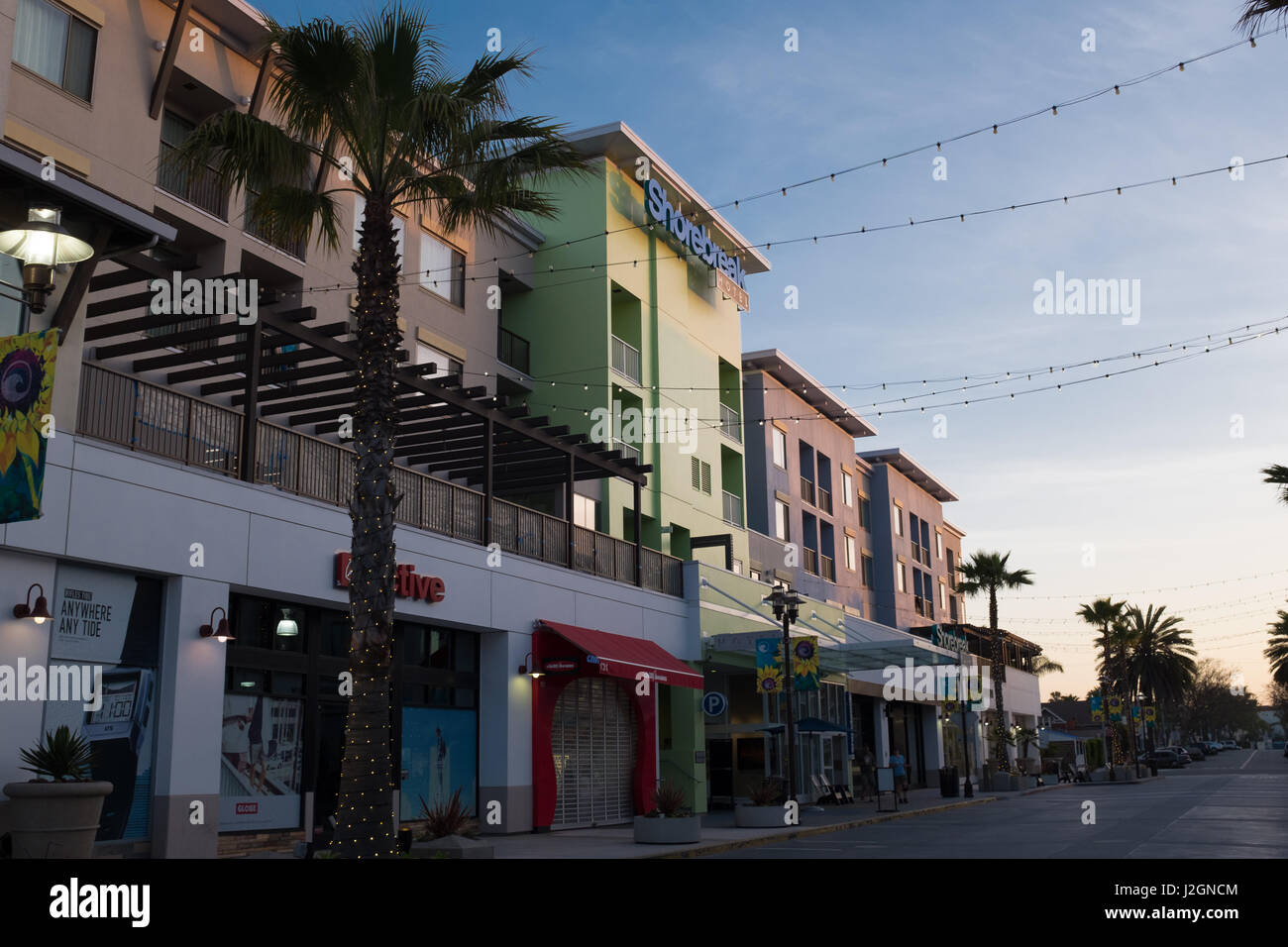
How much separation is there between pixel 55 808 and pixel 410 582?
9051 millimetres

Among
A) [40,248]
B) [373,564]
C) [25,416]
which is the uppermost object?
[40,248]

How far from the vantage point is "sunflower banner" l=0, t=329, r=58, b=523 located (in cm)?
1124

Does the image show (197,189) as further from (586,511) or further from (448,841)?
(586,511)

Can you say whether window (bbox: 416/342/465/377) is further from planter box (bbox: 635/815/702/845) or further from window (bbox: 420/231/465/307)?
planter box (bbox: 635/815/702/845)

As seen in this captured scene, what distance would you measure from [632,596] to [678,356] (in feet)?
29.5

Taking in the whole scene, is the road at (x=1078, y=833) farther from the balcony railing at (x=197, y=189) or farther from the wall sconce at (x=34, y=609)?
Result: the balcony railing at (x=197, y=189)

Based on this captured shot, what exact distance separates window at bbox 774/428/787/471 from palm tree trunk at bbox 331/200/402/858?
31857mm

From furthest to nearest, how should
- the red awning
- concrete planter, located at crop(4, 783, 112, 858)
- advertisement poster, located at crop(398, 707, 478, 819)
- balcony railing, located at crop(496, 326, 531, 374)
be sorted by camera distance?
Answer: balcony railing, located at crop(496, 326, 531, 374) < the red awning < advertisement poster, located at crop(398, 707, 478, 819) < concrete planter, located at crop(4, 783, 112, 858)

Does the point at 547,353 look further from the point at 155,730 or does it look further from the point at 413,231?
the point at 155,730

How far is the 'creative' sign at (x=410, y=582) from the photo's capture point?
1962cm

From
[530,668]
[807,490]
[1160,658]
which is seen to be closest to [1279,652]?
[1160,658]

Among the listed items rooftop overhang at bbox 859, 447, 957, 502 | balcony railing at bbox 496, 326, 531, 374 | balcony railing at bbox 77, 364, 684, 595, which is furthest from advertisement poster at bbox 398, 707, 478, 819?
rooftop overhang at bbox 859, 447, 957, 502

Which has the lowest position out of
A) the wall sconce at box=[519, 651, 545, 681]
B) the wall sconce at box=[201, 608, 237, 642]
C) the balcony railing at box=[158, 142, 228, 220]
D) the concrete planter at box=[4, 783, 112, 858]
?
the concrete planter at box=[4, 783, 112, 858]

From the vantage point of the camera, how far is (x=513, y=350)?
3225cm
